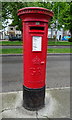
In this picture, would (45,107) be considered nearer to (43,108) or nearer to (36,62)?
(43,108)

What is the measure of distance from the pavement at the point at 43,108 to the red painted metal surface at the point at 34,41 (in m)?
0.58

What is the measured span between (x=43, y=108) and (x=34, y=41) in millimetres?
1563

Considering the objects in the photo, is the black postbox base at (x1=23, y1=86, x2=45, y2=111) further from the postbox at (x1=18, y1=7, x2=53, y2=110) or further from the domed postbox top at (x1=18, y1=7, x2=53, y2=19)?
the domed postbox top at (x1=18, y1=7, x2=53, y2=19)

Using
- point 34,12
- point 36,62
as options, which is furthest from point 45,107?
point 34,12

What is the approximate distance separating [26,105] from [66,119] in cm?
92

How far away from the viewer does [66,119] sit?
244cm

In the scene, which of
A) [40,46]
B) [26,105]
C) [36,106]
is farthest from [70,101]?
[40,46]

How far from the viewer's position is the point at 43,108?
9.11ft

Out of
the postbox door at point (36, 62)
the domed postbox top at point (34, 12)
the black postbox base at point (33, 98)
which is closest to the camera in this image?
the domed postbox top at point (34, 12)

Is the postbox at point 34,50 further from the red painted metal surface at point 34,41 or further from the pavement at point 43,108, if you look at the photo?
the pavement at point 43,108

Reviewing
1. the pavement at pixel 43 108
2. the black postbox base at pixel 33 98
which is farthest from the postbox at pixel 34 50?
the pavement at pixel 43 108

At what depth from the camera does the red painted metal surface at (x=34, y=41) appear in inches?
89.4

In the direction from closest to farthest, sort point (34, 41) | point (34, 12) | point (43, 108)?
point (34, 12)
point (34, 41)
point (43, 108)

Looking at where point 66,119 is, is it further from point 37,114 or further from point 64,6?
point 64,6
